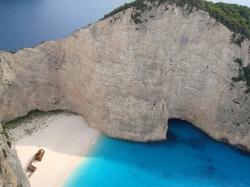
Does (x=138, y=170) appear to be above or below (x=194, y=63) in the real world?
below

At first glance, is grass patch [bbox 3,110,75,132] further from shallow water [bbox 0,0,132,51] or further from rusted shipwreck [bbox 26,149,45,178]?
shallow water [bbox 0,0,132,51]

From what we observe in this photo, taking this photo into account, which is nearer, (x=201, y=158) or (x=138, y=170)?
(x=138, y=170)

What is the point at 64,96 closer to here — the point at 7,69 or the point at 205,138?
the point at 7,69

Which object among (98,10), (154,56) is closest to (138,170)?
(154,56)

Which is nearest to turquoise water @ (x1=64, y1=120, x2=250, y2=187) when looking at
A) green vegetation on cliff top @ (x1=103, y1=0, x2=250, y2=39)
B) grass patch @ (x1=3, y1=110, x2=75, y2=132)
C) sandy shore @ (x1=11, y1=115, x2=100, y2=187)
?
sandy shore @ (x1=11, y1=115, x2=100, y2=187)

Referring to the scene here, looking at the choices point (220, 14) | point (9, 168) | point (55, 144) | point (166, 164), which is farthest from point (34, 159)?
point (220, 14)

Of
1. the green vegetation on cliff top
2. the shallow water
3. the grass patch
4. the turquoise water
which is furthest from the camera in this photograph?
the shallow water

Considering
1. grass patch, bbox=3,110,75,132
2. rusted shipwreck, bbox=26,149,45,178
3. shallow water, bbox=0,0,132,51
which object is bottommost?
rusted shipwreck, bbox=26,149,45,178
